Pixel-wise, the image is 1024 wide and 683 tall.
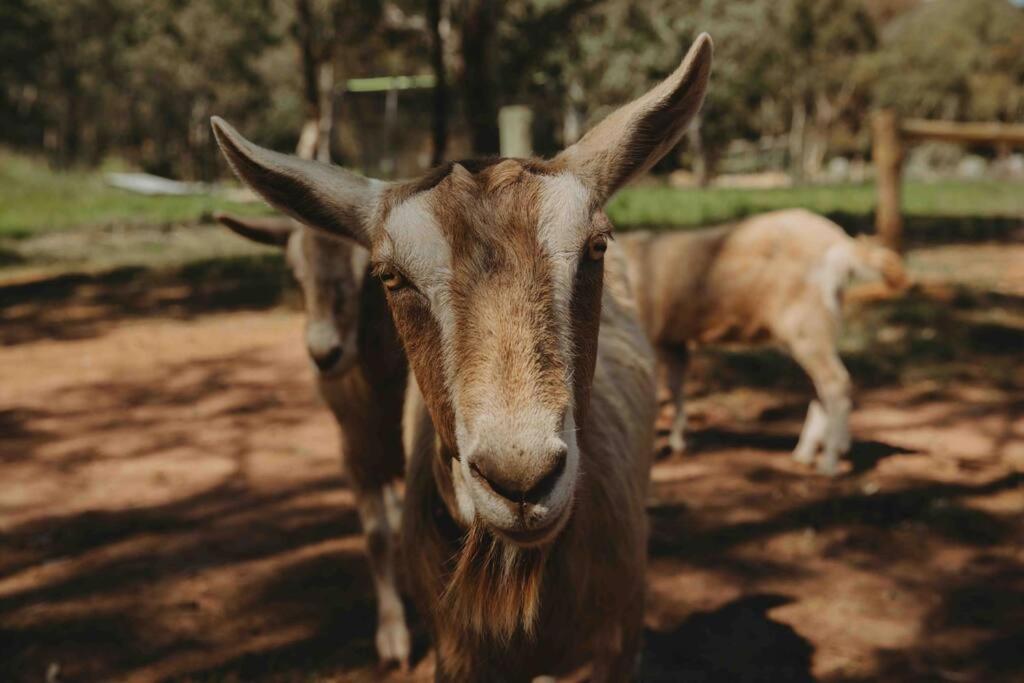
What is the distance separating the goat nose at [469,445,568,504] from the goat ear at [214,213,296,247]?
105 inches

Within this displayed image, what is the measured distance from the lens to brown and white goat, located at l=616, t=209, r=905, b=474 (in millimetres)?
6418

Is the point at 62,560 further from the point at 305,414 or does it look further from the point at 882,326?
the point at 882,326

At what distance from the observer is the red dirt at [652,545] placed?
397 cm

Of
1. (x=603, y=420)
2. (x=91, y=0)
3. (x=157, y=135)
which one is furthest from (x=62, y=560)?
(x=157, y=135)

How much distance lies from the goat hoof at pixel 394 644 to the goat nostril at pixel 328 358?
4.43ft

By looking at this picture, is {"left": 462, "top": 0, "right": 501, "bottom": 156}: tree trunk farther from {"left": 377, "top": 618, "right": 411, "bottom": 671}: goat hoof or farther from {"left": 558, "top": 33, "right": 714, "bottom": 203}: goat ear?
{"left": 558, "top": 33, "right": 714, "bottom": 203}: goat ear

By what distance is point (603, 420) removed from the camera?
2934 millimetres

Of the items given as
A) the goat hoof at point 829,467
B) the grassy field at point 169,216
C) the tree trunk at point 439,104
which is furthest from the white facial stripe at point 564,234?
the tree trunk at point 439,104

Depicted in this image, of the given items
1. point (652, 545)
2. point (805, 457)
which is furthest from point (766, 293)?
point (652, 545)

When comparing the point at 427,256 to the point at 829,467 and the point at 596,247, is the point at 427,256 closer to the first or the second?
the point at 596,247

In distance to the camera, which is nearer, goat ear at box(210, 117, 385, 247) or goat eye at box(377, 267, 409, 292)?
goat eye at box(377, 267, 409, 292)

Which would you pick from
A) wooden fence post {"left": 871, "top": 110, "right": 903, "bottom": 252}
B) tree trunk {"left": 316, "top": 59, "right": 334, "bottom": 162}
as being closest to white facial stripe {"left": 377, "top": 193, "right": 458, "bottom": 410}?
wooden fence post {"left": 871, "top": 110, "right": 903, "bottom": 252}

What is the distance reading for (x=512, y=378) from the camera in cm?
188

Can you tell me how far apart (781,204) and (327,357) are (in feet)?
70.3
